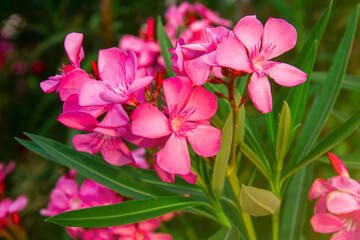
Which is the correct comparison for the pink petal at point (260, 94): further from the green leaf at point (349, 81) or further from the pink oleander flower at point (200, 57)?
the green leaf at point (349, 81)

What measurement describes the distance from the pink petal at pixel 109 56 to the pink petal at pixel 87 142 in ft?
0.31

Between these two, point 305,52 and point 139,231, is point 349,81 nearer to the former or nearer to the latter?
point 305,52

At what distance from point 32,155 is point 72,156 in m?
1.60

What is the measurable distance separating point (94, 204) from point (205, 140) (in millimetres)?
378

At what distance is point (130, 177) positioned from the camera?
0.68m

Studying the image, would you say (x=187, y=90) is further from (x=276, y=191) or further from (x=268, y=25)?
(x=276, y=191)

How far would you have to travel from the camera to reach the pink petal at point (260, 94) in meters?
0.44

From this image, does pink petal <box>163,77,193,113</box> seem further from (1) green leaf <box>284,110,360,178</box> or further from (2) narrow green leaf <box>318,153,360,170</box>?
(2) narrow green leaf <box>318,153,360,170</box>

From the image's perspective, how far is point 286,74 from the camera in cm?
47

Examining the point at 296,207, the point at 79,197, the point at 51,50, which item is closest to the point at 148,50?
the point at 79,197

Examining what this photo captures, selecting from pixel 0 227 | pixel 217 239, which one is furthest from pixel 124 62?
pixel 0 227

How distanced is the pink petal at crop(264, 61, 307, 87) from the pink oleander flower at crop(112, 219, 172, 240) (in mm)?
421

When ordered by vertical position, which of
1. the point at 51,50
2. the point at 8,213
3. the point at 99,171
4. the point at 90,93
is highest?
the point at 90,93

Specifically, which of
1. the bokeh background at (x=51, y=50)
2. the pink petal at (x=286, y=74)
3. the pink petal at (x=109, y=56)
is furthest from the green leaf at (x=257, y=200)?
the bokeh background at (x=51, y=50)
